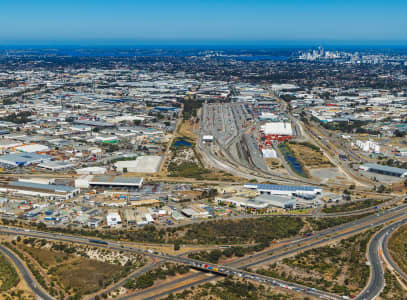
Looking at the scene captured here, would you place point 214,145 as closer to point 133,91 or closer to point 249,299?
point 249,299

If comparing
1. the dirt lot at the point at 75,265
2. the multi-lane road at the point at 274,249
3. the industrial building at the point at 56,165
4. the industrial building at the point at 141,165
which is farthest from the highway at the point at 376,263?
the industrial building at the point at 56,165

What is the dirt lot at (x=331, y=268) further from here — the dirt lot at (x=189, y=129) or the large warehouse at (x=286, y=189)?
the dirt lot at (x=189, y=129)

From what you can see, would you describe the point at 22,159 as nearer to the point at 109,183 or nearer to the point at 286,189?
the point at 109,183

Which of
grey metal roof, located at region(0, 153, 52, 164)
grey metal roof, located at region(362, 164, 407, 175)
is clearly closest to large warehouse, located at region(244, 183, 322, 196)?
grey metal roof, located at region(362, 164, 407, 175)

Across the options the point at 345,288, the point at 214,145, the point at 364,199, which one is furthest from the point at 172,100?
the point at 345,288

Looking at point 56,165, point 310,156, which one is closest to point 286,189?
point 310,156

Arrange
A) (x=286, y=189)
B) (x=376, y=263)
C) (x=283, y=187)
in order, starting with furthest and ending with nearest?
1. (x=283, y=187)
2. (x=286, y=189)
3. (x=376, y=263)

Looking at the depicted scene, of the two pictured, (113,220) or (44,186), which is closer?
(113,220)
